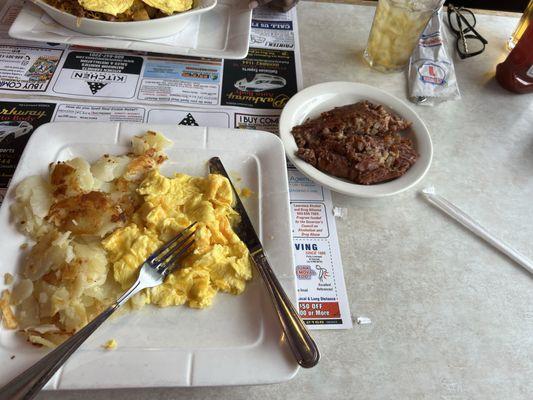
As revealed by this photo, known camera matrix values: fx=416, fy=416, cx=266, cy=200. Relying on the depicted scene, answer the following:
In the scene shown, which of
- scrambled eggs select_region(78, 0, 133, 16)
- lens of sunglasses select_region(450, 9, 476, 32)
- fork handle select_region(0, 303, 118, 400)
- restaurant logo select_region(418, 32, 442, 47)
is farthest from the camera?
lens of sunglasses select_region(450, 9, 476, 32)

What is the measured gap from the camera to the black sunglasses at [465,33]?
6.37ft

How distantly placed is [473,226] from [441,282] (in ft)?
0.82

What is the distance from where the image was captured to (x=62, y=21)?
5.11 feet

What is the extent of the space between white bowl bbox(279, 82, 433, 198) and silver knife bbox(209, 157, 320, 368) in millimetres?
296

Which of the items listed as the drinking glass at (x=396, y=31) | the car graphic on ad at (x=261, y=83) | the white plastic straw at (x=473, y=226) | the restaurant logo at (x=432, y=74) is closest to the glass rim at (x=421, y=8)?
the drinking glass at (x=396, y=31)

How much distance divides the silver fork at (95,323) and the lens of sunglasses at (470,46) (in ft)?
5.17

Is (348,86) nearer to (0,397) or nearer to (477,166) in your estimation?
(477,166)

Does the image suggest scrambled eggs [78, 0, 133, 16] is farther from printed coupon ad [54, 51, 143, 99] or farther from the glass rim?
the glass rim

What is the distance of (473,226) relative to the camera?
1.34 meters

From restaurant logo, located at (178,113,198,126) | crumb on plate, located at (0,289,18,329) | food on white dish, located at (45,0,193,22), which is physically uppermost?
food on white dish, located at (45,0,193,22)

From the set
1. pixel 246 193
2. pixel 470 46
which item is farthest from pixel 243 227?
pixel 470 46

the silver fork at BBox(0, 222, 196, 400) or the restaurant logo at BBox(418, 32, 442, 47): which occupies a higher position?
the restaurant logo at BBox(418, 32, 442, 47)

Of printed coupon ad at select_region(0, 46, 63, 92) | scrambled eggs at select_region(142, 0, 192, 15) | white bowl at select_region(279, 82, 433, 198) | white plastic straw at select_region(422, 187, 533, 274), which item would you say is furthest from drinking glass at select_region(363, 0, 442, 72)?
printed coupon ad at select_region(0, 46, 63, 92)

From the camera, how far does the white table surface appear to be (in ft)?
3.37
